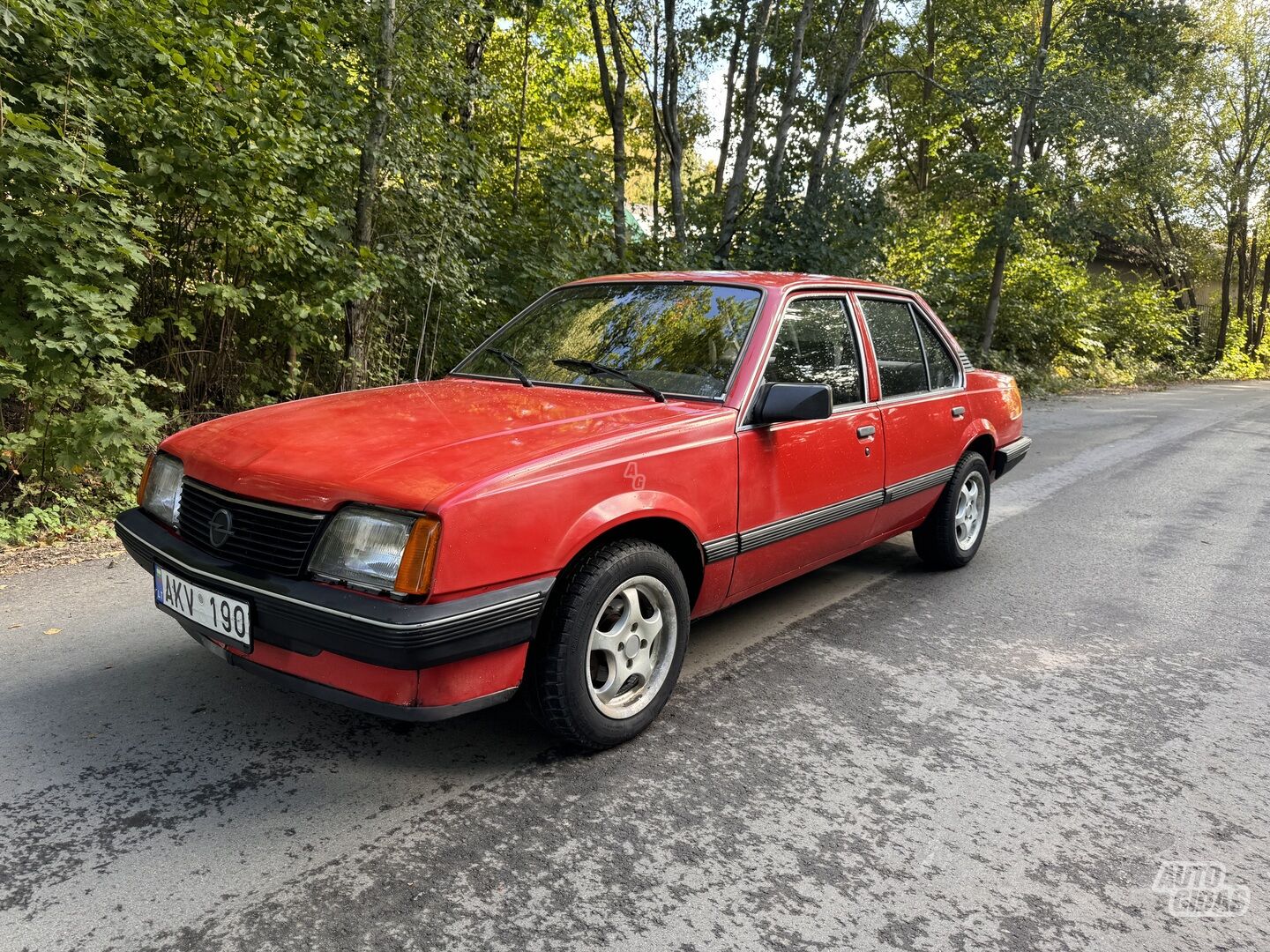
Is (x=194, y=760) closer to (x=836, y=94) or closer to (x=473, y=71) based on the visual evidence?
(x=473, y=71)

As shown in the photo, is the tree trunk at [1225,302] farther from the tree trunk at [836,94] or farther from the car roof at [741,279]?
the car roof at [741,279]

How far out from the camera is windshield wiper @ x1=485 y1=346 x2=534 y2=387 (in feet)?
11.8

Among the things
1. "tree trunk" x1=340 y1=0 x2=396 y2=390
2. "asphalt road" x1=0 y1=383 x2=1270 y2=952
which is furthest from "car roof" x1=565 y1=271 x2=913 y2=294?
"tree trunk" x1=340 y1=0 x2=396 y2=390

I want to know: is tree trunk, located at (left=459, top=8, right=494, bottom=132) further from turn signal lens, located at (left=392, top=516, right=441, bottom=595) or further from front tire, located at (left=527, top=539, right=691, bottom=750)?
turn signal lens, located at (left=392, top=516, right=441, bottom=595)

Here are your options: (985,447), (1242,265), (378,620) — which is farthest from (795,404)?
(1242,265)

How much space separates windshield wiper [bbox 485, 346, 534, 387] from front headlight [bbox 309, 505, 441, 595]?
1332 mm

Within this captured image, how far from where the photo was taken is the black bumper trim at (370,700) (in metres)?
2.34

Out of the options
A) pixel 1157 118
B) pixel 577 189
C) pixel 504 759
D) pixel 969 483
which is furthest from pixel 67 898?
pixel 1157 118

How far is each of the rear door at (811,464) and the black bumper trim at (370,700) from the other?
1.21 metres

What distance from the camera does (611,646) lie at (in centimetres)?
280

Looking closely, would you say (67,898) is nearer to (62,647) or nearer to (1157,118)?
(62,647)

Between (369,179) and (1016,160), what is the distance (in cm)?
1429

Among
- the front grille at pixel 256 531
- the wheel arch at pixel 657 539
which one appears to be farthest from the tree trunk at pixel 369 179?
the wheel arch at pixel 657 539

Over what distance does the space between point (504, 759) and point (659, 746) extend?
20.0 inches
